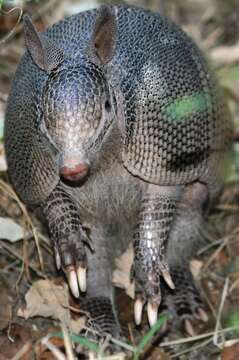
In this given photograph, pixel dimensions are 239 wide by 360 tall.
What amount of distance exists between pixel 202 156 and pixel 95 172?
0.75 metres

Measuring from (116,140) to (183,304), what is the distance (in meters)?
1.44

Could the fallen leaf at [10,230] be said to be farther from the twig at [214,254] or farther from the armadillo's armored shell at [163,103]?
the twig at [214,254]

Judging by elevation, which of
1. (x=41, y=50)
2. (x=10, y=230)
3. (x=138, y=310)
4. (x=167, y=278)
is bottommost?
(x=138, y=310)

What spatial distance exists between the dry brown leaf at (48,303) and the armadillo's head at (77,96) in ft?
4.12

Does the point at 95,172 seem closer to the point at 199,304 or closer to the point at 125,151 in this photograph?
the point at 125,151

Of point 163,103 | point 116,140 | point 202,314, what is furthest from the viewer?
point 202,314

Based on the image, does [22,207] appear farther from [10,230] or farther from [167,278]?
[167,278]

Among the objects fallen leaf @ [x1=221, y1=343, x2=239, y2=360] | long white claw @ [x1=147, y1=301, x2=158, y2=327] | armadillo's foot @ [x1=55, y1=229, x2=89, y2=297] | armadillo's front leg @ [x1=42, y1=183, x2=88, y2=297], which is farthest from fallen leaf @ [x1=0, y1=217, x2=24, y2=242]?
fallen leaf @ [x1=221, y1=343, x2=239, y2=360]

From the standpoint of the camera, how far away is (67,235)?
520 cm

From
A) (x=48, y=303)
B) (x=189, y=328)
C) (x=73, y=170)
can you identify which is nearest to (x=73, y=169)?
(x=73, y=170)

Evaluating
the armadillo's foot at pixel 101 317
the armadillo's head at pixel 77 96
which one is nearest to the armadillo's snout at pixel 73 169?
the armadillo's head at pixel 77 96

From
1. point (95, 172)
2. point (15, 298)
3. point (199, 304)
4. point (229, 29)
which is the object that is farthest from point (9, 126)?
point (229, 29)

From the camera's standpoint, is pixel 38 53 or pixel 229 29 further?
pixel 229 29

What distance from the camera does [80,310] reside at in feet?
18.0
